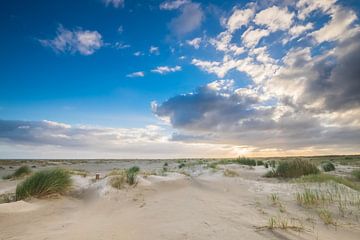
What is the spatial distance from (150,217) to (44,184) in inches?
166

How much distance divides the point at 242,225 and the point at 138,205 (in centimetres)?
318

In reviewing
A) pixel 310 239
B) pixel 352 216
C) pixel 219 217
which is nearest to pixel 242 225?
pixel 219 217

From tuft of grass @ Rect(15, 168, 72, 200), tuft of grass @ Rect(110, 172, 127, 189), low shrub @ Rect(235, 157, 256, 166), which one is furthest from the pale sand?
low shrub @ Rect(235, 157, 256, 166)

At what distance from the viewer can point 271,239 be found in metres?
3.97

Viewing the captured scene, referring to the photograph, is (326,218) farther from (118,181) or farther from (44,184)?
(44,184)

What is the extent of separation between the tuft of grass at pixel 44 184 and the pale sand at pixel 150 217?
0.41 m

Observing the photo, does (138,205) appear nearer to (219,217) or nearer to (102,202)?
(102,202)

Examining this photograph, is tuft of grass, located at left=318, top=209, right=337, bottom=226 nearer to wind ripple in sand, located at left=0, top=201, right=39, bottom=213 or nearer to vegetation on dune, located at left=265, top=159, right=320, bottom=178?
wind ripple in sand, located at left=0, top=201, right=39, bottom=213

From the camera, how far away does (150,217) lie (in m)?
5.43

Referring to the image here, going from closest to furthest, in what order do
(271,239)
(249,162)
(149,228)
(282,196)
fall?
(271,239)
(149,228)
(282,196)
(249,162)

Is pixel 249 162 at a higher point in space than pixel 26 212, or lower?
higher

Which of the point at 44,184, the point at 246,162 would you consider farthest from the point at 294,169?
Result: the point at 44,184

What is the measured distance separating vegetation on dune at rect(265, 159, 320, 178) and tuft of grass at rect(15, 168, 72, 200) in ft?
35.0

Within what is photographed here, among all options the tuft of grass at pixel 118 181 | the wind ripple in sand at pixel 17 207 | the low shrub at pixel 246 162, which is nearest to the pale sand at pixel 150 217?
the wind ripple in sand at pixel 17 207
